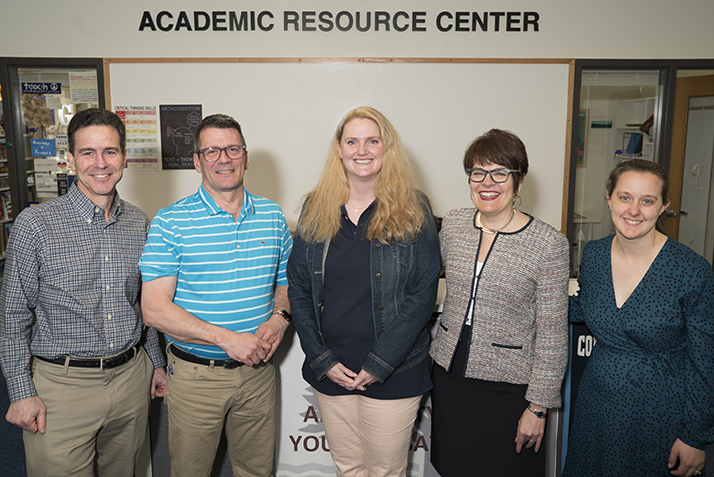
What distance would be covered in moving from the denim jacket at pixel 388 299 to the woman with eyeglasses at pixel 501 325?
10 cm

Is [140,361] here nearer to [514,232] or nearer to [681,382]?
[514,232]

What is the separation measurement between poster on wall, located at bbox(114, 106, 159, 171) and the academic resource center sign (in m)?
0.64

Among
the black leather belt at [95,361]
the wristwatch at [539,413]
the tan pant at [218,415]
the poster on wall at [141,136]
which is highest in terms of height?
the poster on wall at [141,136]

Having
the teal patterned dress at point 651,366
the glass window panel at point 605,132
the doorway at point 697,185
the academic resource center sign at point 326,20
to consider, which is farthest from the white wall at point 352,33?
the teal patterned dress at point 651,366

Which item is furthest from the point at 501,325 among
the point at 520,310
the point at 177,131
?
the point at 177,131

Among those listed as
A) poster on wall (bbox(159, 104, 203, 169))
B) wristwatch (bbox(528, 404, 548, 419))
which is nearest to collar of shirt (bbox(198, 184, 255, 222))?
wristwatch (bbox(528, 404, 548, 419))

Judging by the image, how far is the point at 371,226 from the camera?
1.74 metres

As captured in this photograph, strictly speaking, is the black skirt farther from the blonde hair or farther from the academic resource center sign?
the academic resource center sign

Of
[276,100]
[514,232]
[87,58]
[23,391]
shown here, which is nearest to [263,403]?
[23,391]

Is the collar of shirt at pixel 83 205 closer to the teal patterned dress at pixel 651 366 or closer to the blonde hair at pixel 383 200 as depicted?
the blonde hair at pixel 383 200

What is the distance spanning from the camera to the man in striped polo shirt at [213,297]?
1797 mm

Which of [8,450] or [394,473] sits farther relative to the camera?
[8,450]

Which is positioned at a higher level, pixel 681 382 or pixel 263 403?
pixel 681 382

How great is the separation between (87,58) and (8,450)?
9.41 ft
